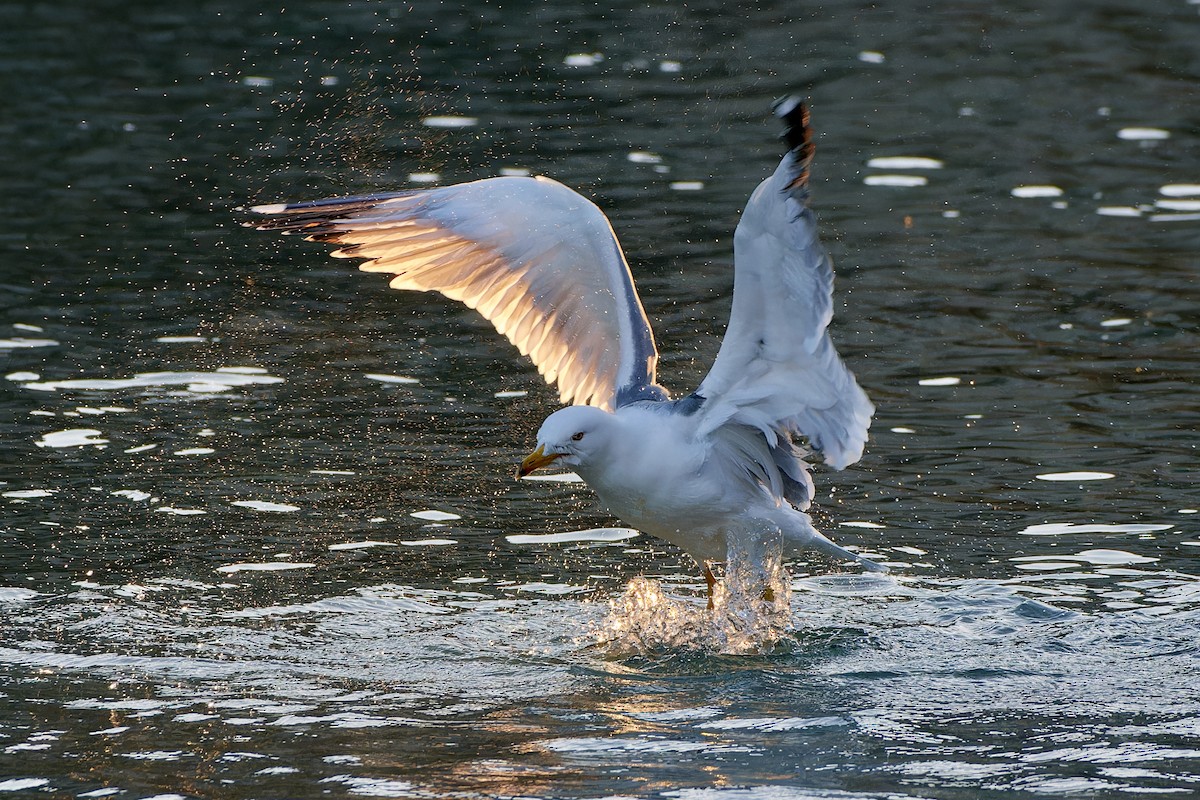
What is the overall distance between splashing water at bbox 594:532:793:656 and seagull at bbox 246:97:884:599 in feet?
0.34

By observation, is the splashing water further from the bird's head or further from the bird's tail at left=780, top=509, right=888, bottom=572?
the bird's head

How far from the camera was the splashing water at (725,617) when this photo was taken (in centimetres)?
745

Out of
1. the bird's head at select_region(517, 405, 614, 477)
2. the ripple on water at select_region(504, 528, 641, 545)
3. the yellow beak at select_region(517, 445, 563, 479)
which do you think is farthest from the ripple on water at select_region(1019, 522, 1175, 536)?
the yellow beak at select_region(517, 445, 563, 479)

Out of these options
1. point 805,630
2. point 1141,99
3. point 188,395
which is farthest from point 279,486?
point 1141,99

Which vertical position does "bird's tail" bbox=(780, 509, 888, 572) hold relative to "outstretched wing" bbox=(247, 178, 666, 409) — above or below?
below

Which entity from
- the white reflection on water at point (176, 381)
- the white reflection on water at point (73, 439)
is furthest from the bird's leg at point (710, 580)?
the white reflection on water at point (176, 381)

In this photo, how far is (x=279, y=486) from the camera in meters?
9.05

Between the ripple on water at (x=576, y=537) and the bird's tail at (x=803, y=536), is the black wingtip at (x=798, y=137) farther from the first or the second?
the ripple on water at (x=576, y=537)

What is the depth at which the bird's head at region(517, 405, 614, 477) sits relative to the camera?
7121 mm

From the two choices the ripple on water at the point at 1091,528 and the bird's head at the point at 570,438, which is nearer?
the bird's head at the point at 570,438

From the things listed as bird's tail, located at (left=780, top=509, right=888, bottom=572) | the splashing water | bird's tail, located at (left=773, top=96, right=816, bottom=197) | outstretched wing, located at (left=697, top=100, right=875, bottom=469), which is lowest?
the splashing water

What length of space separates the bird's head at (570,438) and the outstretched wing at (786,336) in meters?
0.41

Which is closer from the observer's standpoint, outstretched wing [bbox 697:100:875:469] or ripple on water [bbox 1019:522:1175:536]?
outstretched wing [bbox 697:100:875:469]

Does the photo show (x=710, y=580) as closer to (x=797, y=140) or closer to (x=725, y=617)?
(x=725, y=617)
